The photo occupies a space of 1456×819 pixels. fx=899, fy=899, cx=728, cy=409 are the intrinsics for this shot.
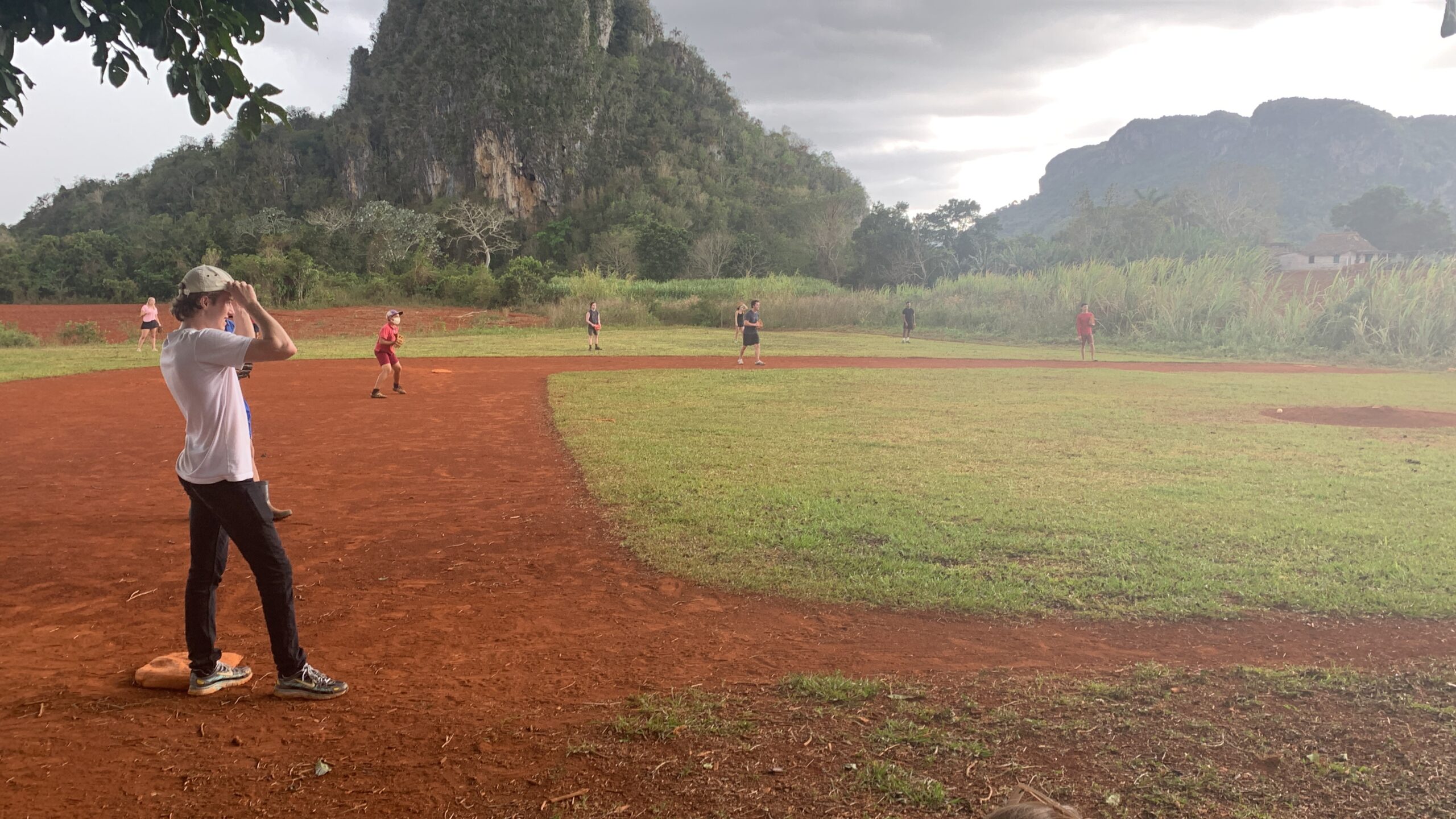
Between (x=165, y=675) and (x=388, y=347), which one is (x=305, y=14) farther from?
(x=388, y=347)

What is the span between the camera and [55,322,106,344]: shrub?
1143 inches

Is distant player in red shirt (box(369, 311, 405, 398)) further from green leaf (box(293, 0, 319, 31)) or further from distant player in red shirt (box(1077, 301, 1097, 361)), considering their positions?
distant player in red shirt (box(1077, 301, 1097, 361))

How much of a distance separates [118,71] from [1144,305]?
104 ft

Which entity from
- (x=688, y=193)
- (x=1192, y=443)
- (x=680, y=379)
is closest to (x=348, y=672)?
(x=1192, y=443)

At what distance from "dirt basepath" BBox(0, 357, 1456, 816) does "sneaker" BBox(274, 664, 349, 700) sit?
0.06 meters

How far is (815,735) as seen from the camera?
3549 mm

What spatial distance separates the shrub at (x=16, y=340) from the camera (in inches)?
1081

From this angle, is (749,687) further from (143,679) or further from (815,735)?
(143,679)

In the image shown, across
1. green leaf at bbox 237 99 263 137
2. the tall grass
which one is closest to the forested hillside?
the tall grass

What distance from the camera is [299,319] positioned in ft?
119

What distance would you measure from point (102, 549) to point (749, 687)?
16.6ft

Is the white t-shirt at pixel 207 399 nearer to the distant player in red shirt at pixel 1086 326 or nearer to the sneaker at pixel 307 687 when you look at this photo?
the sneaker at pixel 307 687

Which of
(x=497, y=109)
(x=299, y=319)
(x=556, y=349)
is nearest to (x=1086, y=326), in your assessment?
(x=556, y=349)

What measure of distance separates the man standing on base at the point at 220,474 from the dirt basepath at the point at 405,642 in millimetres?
208
